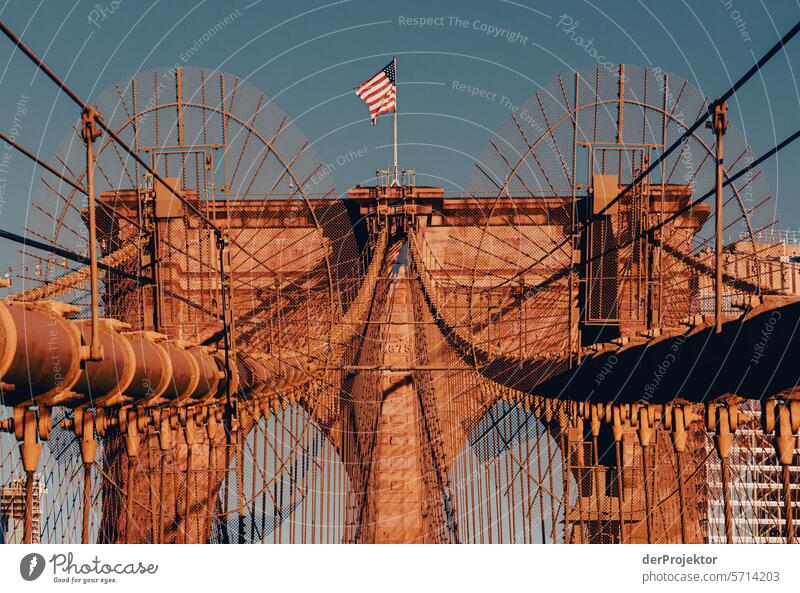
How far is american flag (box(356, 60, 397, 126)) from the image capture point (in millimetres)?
26781

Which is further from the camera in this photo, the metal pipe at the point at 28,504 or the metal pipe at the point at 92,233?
the metal pipe at the point at 28,504

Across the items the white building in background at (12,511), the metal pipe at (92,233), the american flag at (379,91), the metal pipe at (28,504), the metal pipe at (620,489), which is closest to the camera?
the metal pipe at (92,233)

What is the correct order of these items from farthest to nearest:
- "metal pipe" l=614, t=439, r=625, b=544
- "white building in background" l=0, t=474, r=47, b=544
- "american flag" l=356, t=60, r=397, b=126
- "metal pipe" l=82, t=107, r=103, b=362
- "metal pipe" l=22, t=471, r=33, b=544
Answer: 1. "american flag" l=356, t=60, r=397, b=126
2. "metal pipe" l=614, t=439, r=625, b=544
3. "white building in background" l=0, t=474, r=47, b=544
4. "metal pipe" l=22, t=471, r=33, b=544
5. "metal pipe" l=82, t=107, r=103, b=362

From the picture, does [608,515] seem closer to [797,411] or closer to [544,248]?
[544,248]

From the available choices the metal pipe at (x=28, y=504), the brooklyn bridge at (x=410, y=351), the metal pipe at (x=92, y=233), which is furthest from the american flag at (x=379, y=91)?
the metal pipe at (x=28, y=504)

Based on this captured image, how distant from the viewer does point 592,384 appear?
17.5m

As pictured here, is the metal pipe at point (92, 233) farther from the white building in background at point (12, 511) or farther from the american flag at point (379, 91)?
the american flag at point (379, 91)

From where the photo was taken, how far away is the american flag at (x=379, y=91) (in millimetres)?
26781

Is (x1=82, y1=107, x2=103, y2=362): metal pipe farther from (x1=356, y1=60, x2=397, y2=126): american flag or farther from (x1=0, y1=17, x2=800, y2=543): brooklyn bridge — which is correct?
(x1=356, y1=60, x2=397, y2=126): american flag

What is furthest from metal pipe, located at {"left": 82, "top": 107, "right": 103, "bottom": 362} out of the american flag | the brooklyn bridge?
the american flag

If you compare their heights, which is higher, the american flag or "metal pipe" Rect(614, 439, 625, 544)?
the american flag

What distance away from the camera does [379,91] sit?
88.0 ft

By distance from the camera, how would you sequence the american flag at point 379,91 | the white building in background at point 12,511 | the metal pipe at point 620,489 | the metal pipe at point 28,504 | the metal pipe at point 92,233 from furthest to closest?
the american flag at point 379,91
the metal pipe at point 620,489
the white building in background at point 12,511
the metal pipe at point 28,504
the metal pipe at point 92,233
